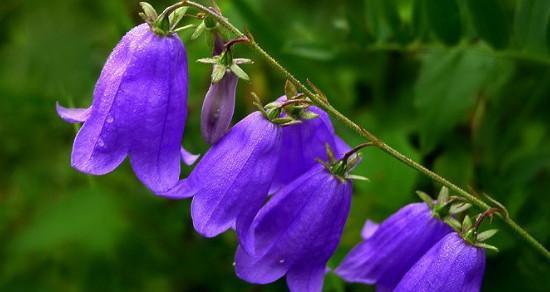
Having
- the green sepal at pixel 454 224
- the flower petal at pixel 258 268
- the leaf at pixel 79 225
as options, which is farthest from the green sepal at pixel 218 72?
the leaf at pixel 79 225

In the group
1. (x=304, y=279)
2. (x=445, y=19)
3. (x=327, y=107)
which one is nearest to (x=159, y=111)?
(x=327, y=107)

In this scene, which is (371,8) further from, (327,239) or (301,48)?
(327,239)

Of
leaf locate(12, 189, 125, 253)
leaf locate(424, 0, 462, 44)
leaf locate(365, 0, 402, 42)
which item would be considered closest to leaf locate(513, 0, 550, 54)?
leaf locate(424, 0, 462, 44)

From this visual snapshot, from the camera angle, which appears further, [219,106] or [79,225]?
[79,225]

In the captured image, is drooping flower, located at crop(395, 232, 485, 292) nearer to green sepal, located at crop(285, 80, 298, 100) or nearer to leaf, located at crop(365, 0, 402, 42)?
green sepal, located at crop(285, 80, 298, 100)

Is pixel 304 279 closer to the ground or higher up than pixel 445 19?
closer to the ground

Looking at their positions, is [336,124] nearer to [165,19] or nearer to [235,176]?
[235,176]

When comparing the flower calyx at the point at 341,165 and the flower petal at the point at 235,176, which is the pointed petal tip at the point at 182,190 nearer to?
the flower petal at the point at 235,176
